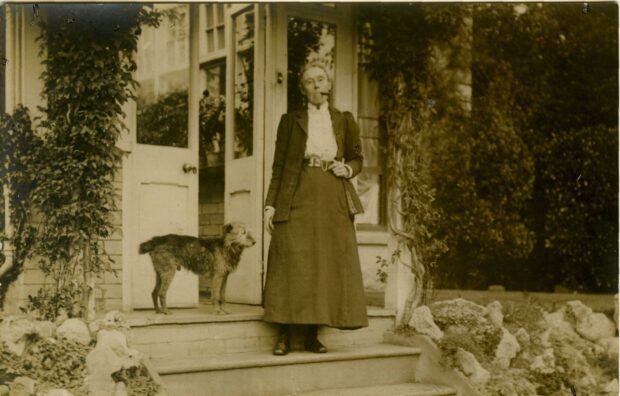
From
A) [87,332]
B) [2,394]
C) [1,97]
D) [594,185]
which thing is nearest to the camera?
[2,394]

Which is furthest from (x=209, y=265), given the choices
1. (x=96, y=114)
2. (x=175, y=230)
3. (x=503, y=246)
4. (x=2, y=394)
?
(x=503, y=246)

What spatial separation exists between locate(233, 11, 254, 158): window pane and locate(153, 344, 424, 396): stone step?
6.01ft

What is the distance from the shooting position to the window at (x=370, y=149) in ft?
19.1

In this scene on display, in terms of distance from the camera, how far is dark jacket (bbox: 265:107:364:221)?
14.5 ft

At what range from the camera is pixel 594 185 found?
7.40 metres

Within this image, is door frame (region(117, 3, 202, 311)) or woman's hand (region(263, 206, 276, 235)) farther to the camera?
door frame (region(117, 3, 202, 311))

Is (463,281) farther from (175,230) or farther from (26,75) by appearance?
(26,75)

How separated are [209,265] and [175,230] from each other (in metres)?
0.70

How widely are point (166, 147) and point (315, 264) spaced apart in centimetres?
154

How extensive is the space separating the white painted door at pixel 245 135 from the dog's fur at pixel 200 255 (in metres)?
0.67

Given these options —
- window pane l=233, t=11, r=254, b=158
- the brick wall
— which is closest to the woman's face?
window pane l=233, t=11, r=254, b=158

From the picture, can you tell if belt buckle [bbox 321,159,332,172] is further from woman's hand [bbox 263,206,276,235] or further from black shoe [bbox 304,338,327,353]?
black shoe [bbox 304,338,327,353]

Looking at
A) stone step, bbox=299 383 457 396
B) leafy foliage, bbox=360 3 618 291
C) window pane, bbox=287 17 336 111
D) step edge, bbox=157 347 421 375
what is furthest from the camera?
leafy foliage, bbox=360 3 618 291

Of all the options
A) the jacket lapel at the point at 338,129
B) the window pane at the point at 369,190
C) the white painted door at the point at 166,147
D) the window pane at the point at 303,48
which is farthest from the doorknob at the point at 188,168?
the window pane at the point at 369,190
